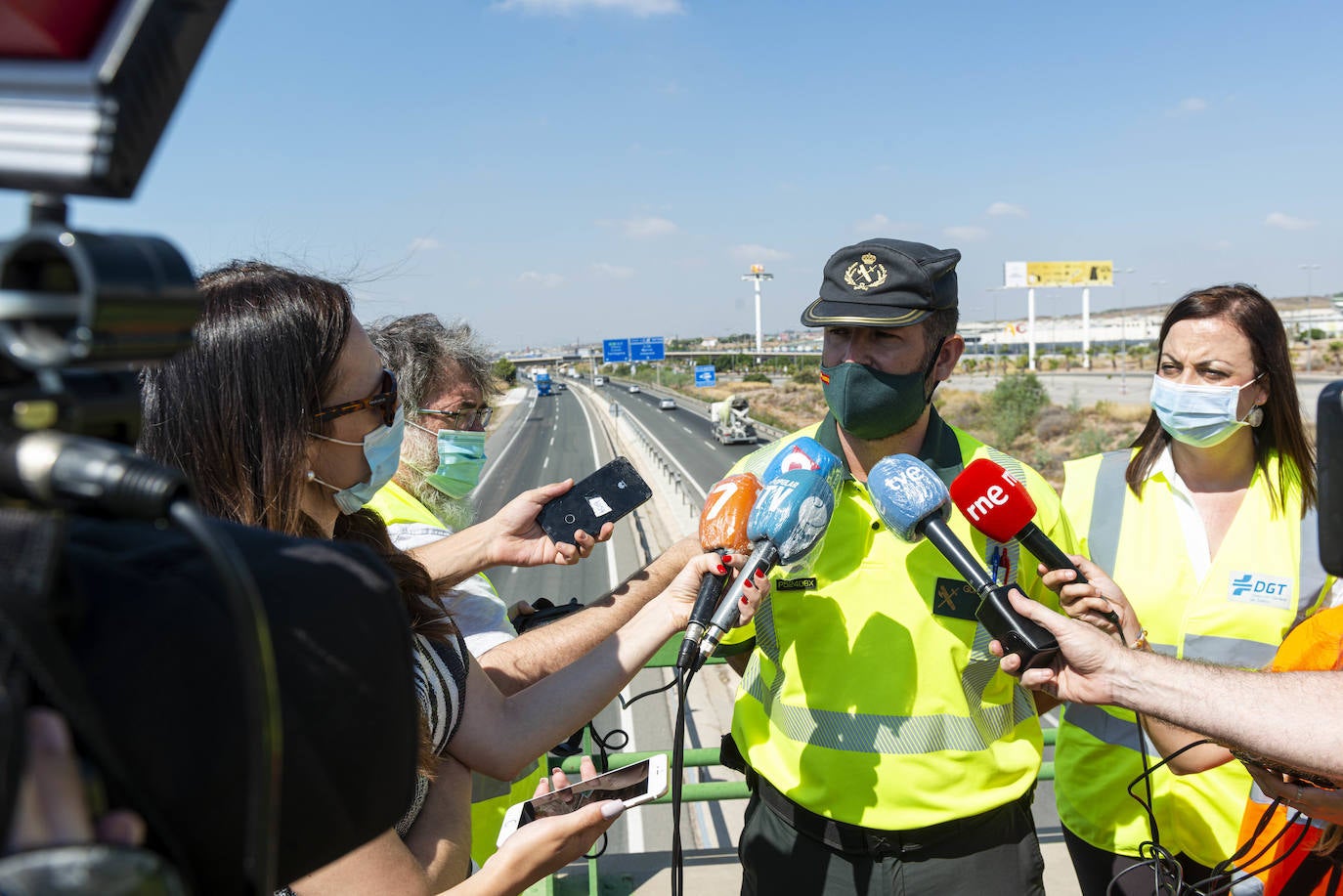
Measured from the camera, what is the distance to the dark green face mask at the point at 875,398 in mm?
2652

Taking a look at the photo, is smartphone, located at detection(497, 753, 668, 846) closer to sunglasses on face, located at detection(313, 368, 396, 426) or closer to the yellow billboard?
sunglasses on face, located at detection(313, 368, 396, 426)

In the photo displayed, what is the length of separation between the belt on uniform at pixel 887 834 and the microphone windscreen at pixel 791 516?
808 millimetres

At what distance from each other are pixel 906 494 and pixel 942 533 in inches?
5.5

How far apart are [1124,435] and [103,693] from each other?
4056cm

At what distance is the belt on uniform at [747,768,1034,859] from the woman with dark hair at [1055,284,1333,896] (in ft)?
1.85

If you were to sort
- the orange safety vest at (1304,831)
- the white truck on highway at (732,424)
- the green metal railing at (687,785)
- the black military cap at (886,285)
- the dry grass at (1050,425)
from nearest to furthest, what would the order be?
1. the orange safety vest at (1304,831)
2. the black military cap at (886,285)
3. the green metal railing at (687,785)
4. the dry grass at (1050,425)
5. the white truck on highway at (732,424)

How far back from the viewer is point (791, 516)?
2195 millimetres

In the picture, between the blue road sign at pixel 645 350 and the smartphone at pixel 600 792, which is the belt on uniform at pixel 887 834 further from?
the blue road sign at pixel 645 350

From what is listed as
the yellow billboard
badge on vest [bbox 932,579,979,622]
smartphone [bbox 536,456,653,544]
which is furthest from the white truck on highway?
the yellow billboard

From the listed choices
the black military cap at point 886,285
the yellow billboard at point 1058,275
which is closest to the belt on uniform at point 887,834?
the black military cap at point 886,285

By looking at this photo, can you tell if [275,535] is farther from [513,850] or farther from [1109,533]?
[1109,533]

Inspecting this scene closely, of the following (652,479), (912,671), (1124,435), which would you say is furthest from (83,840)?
(1124,435)

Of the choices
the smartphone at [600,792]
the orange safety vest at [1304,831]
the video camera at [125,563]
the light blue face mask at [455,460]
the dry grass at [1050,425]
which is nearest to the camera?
the video camera at [125,563]

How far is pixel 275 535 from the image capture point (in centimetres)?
82
